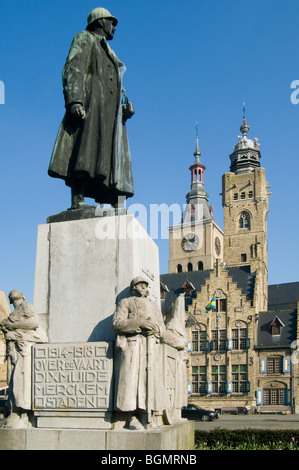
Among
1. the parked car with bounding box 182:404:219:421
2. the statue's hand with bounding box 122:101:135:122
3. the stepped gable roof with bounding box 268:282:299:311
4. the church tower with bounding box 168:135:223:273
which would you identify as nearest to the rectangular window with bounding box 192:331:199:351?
the stepped gable roof with bounding box 268:282:299:311

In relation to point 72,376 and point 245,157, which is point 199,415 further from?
point 245,157

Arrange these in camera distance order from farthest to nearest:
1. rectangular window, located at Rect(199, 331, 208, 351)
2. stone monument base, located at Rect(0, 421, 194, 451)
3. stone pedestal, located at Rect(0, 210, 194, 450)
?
rectangular window, located at Rect(199, 331, 208, 351) → stone pedestal, located at Rect(0, 210, 194, 450) → stone monument base, located at Rect(0, 421, 194, 451)

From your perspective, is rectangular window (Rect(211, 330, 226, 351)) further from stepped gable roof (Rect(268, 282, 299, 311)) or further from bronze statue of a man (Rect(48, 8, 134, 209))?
bronze statue of a man (Rect(48, 8, 134, 209))

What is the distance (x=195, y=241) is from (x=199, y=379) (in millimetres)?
33874

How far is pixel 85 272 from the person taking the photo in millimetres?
6004

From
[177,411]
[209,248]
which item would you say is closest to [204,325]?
[209,248]

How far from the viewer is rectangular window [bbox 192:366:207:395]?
4656cm

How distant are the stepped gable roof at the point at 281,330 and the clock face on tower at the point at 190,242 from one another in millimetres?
30545

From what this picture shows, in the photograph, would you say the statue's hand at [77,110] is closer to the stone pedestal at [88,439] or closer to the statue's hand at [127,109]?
the statue's hand at [127,109]

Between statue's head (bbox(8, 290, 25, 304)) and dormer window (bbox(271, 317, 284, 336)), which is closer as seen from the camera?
statue's head (bbox(8, 290, 25, 304))

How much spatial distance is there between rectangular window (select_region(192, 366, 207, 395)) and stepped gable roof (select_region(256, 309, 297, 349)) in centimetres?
517

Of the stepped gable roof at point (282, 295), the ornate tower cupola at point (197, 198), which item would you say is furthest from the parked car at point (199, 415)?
the ornate tower cupola at point (197, 198)

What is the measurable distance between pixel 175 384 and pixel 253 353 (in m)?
40.5
